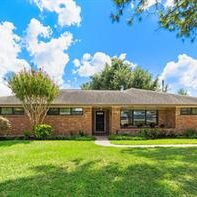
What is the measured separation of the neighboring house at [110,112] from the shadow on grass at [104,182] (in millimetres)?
14094

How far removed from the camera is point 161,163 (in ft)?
39.4

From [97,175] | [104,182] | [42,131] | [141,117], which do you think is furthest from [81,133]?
[104,182]

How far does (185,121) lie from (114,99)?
6203mm

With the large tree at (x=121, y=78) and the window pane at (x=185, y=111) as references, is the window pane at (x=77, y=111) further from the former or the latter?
the large tree at (x=121, y=78)

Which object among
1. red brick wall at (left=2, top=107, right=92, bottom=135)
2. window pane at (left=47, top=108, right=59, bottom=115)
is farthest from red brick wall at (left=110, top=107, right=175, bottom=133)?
window pane at (left=47, top=108, right=59, bottom=115)

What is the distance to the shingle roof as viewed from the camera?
83.7 feet

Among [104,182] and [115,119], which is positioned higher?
[115,119]

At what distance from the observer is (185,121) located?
87.5ft

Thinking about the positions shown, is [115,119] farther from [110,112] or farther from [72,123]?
[72,123]

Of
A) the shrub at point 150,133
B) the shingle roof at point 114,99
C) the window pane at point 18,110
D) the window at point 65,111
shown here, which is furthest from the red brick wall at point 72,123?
the shrub at point 150,133

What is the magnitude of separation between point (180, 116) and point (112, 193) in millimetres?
19478

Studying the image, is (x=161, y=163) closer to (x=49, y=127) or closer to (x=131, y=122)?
(x=49, y=127)

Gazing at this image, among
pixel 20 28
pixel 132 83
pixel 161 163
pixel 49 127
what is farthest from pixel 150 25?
pixel 132 83

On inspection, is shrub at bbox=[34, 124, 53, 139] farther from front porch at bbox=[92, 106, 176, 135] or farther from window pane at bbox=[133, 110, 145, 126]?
window pane at bbox=[133, 110, 145, 126]
